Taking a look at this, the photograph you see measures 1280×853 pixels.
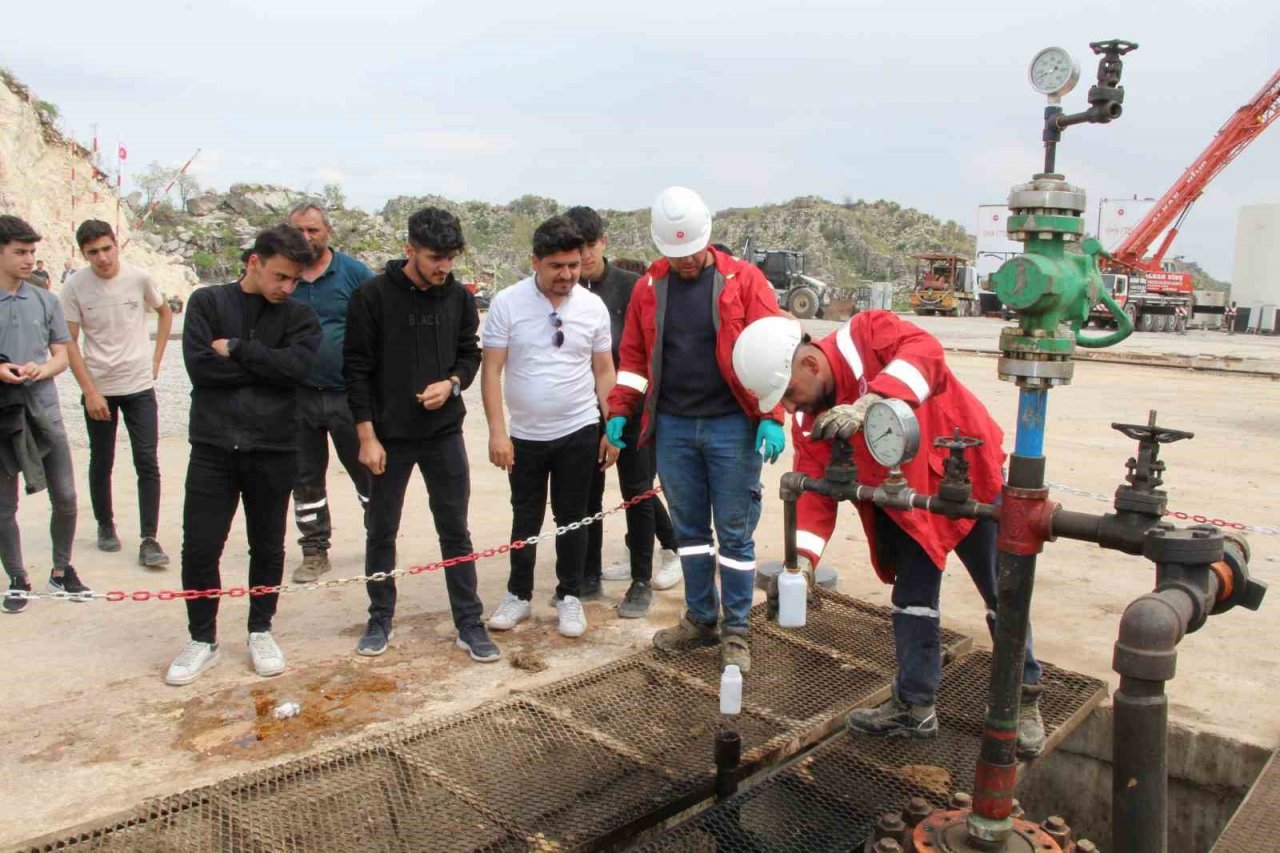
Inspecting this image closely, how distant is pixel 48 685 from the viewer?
11.8 ft

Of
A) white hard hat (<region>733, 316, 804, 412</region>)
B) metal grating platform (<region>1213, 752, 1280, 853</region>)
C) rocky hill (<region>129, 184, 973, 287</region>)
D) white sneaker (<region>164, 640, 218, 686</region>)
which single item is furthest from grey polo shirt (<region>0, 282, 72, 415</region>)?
rocky hill (<region>129, 184, 973, 287</region>)

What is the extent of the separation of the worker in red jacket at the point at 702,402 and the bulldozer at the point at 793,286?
24983 mm

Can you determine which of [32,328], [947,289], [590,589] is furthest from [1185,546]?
[947,289]

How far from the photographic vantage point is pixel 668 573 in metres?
4.85

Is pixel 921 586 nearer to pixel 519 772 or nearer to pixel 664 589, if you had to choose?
pixel 519 772

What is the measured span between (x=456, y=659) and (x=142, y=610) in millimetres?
1609

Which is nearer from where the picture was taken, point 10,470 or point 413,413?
point 413,413

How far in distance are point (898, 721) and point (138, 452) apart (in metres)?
4.01

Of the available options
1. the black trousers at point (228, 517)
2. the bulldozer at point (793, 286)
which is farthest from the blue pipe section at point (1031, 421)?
the bulldozer at point (793, 286)

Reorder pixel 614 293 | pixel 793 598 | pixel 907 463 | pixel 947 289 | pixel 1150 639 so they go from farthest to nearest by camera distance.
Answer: pixel 947 289 < pixel 614 293 < pixel 907 463 < pixel 793 598 < pixel 1150 639

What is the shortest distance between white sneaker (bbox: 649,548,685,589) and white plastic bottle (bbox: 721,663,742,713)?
1.38 metres

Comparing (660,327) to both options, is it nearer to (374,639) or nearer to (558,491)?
(558,491)

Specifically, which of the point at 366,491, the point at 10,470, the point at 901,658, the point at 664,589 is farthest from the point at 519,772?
the point at 10,470

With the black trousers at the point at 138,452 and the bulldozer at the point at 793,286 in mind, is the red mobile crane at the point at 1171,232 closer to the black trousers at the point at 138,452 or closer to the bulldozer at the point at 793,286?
the bulldozer at the point at 793,286
